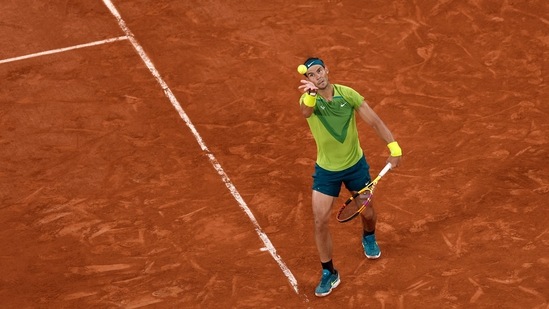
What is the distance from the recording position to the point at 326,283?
11.4m

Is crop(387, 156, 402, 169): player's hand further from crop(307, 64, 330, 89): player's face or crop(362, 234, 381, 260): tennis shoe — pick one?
crop(362, 234, 381, 260): tennis shoe

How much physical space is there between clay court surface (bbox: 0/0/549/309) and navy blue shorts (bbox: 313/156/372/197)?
1210 mm

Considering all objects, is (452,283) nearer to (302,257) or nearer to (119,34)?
(302,257)

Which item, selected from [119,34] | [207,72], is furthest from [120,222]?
[119,34]

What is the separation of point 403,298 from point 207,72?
552 cm

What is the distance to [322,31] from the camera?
1623cm

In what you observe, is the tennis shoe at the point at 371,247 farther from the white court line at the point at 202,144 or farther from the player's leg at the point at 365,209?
the white court line at the point at 202,144

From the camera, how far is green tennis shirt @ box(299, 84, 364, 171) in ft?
34.8

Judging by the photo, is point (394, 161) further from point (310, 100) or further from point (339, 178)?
point (310, 100)

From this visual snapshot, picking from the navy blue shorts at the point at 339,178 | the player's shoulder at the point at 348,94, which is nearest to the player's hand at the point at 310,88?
the player's shoulder at the point at 348,94

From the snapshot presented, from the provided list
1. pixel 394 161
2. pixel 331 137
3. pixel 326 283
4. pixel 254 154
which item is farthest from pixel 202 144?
pixel 394 161

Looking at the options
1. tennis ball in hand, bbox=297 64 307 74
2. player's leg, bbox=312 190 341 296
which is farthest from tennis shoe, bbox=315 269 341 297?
tennis ball in hand, bbox=297 64 307 74

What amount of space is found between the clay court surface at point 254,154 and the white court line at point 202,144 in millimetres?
32

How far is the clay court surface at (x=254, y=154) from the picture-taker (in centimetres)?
1177
